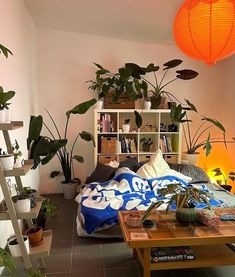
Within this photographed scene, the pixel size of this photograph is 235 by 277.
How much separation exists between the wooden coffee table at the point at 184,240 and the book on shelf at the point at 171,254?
28 millimetres

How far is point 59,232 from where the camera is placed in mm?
3166

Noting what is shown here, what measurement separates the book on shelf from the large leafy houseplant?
1726 mm

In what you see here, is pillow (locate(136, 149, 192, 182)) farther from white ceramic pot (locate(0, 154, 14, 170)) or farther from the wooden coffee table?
white ceramic pot (locate(0, 154, 14, 170))

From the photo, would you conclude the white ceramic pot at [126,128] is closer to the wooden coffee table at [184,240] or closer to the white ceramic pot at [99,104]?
the white ceramic pot at [99,104]

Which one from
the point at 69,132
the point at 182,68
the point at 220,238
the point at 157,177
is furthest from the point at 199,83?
the point at 220,238

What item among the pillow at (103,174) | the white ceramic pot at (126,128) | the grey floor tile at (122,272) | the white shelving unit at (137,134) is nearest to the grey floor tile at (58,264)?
the grey floor tile at (122,272)

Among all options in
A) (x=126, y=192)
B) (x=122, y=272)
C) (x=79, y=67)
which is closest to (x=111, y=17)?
(x=79, y=67)

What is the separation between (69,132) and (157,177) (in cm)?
180

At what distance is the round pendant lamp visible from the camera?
1.75m

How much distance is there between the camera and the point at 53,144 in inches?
135

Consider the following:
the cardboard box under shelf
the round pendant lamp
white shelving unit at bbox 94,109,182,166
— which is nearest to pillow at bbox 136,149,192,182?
A: white shelving unit at bbox 94,109,182,166

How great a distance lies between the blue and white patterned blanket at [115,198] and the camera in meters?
2.90

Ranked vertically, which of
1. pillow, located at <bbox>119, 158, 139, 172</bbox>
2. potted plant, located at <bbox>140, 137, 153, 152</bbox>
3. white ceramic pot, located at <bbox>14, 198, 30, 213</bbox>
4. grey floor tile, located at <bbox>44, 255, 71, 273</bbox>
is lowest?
grey floor tile, located at <bbox>44, 255, 71, 273</bbox>

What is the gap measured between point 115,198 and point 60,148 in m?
1.20
